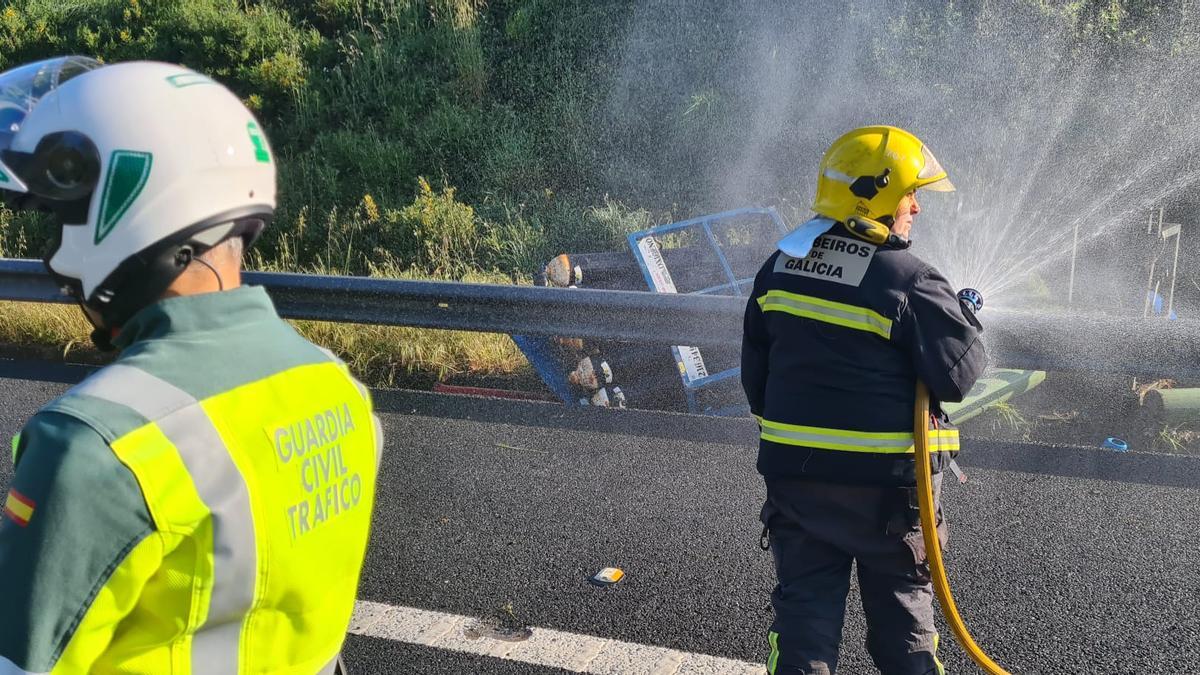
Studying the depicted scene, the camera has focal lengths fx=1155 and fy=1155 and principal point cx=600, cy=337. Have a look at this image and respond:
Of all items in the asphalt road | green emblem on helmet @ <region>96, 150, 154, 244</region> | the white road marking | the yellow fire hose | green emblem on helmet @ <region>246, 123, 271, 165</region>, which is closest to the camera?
green emblem on helmet @ <region>96, 150, 154, 244</region>

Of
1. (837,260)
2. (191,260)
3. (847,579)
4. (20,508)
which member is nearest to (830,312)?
(837,260)

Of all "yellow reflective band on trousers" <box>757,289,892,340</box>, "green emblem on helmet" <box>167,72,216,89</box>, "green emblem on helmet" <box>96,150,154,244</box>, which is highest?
"green emblem on helmet" <box>167,72,216,89</box>

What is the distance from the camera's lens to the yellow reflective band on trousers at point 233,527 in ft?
4.44

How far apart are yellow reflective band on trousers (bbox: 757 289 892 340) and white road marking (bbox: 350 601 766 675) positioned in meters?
1.15

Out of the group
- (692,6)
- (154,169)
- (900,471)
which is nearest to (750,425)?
(900,471)

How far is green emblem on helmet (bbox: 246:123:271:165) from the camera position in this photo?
5.35 feet

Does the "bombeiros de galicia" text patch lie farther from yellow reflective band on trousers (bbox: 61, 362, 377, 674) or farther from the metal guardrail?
the metal guardrail

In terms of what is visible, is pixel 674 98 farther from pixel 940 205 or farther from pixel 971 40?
pixel 940 205

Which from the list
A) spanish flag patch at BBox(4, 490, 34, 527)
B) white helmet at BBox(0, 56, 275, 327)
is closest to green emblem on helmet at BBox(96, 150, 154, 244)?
white helmet at BBox(0, 56, 275, 327)

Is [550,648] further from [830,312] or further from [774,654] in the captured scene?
[830,312]

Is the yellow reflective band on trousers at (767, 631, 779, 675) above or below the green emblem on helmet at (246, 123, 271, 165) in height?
below

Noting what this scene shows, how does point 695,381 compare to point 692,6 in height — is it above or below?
below

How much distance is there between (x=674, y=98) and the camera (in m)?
13.6

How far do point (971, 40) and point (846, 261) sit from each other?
1020 cm
